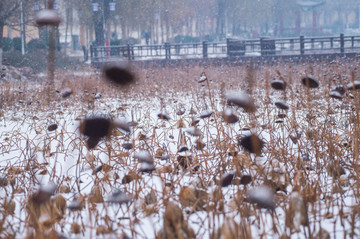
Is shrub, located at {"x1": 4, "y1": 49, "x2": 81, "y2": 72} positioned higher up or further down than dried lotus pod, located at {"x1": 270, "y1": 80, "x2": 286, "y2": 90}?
higher up

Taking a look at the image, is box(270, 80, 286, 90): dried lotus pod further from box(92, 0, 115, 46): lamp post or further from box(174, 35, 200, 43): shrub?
box(174, 35, 200, 43): shrub

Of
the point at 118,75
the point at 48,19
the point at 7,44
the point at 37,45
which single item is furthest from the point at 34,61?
the point at 118,75

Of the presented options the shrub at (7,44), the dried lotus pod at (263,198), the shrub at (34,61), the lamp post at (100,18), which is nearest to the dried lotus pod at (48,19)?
the dried lotus pod at (263,198)

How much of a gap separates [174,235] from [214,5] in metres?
53.0

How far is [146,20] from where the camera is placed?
131 feet

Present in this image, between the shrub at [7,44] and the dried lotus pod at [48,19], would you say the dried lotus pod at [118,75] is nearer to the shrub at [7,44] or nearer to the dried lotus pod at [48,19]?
the dried lotus pod at [48,19]

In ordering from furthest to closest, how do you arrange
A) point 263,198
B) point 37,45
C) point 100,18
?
point 100,18 < point 37,45 < point 263,198

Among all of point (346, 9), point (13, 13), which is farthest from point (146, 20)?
point (346, 9)

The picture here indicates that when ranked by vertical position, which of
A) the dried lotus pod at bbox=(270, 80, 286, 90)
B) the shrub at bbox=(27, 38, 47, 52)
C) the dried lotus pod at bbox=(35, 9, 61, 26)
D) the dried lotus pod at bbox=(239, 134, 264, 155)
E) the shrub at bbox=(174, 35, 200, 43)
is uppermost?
the shrub at bbox=(174, 35, 200, 43)

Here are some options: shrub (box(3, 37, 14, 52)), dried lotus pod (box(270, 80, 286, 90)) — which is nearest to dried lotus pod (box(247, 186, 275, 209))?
dried lotus pod (box(270, 80, 286, 90))

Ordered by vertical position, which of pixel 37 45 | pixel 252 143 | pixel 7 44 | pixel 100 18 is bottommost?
pixel 252 143

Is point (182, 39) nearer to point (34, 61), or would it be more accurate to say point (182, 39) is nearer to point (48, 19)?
point (34, 61)

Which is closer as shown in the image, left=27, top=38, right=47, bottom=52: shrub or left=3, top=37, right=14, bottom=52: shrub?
left=3, top=37, right=14, bottom=52: shrub

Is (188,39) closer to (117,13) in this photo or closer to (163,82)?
(117,13)
